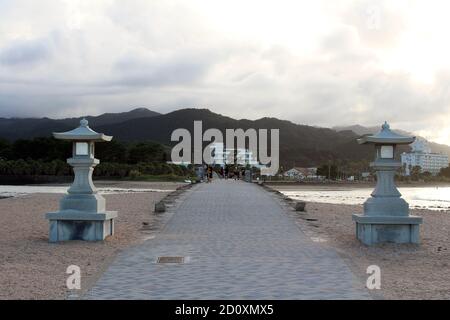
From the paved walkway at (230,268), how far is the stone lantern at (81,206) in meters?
1.03

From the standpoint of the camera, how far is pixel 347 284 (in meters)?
7.29

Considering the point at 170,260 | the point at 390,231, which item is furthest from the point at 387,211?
the point at 170,260

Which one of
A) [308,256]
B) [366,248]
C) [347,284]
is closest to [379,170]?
[366,248]

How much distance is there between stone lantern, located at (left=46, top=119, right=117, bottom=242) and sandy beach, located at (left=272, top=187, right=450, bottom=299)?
Result: 4.18m

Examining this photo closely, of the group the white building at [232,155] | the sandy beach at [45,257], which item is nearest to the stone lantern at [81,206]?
the sandy beach at [45,257]

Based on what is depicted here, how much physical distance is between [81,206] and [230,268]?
13.4 ft

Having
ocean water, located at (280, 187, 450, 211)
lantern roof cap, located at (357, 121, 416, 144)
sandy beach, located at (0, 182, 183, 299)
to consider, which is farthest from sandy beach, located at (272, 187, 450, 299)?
ocean water, located at (280, 187, 450, 211)

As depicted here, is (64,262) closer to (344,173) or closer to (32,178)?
(32,178)

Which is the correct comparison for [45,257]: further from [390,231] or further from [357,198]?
[357,198]

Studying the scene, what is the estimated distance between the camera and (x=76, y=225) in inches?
444

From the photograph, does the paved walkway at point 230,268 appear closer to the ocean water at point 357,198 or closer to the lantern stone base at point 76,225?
the lantern stone base at point 76,225
